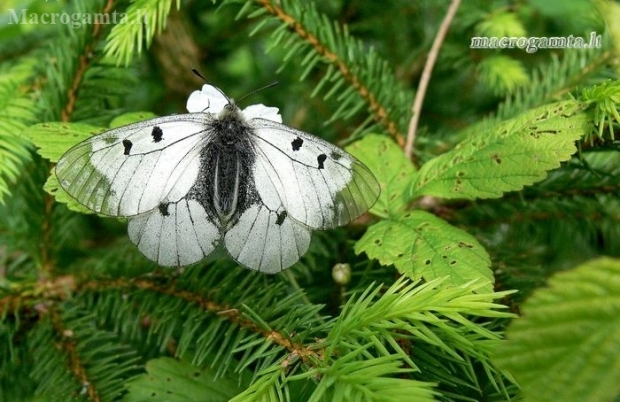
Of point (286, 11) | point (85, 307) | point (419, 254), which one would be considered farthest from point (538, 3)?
point (85, 307)

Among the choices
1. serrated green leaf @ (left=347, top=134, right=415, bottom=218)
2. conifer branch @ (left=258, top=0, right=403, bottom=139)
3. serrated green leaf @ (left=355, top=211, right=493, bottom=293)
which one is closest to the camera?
serrated green leaf @ (left=355, top=211, right=493, bottom=293)

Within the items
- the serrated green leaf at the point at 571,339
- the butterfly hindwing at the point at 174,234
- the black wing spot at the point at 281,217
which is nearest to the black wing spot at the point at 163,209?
the butterfly hindwing at the point at 174,234

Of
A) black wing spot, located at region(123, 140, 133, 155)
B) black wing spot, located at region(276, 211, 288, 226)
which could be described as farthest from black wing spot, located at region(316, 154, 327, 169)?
black wing spot, located at region(123, 140, 133, 155)

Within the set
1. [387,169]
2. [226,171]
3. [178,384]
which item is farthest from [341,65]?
[178,384]

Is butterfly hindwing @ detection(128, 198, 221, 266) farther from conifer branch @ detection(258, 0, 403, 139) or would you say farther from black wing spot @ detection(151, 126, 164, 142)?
conifer branch @ detection(258, 0, 403, 139)

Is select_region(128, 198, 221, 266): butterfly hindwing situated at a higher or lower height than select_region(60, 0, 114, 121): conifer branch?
lower

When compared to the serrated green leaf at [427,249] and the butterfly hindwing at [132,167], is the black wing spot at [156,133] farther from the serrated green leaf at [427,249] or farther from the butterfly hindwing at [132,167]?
the serrated green leaf at [427,249]

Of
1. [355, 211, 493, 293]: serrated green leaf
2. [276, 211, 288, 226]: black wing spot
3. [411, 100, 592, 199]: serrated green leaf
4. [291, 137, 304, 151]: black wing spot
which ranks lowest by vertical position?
[355, 211, 493, 293]: serrated green leaf

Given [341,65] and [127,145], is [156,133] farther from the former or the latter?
[341,65]
